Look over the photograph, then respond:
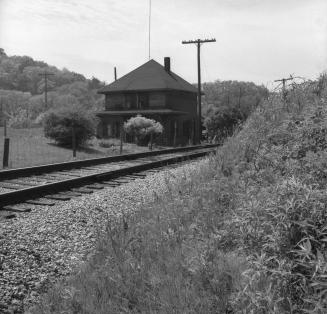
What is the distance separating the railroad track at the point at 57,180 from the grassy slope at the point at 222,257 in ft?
8.49

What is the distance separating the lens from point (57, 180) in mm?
10648

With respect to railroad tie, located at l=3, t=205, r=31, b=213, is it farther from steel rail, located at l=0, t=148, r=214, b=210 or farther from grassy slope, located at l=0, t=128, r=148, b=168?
grassy slope, located at l=0, t=128, r=148, b=168

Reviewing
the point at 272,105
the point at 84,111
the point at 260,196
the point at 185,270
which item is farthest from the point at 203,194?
the point at 84,111

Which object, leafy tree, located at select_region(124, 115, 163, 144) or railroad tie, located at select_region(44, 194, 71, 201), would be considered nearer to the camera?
railroad tie, located at select_region(44, 194, 71, 201)

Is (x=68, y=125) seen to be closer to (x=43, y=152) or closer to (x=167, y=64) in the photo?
(x=43, y=152)

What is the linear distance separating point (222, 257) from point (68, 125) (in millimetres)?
23142

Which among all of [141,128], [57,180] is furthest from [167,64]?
[57,180]

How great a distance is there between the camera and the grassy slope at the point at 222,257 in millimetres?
3135

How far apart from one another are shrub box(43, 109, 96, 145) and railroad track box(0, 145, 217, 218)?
9.87 metres

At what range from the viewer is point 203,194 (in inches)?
235

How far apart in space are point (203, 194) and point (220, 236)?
5.76ft

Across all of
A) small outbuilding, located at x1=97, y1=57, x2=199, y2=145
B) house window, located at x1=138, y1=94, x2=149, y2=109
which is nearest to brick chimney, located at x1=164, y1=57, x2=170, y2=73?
small outbuilding, located at x1=97, y1=57, x2=199, y2=145

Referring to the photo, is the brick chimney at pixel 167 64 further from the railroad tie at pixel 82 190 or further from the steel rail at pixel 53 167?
the railroad tie at pixel 82 190

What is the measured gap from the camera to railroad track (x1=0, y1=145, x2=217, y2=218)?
759 centimetres
